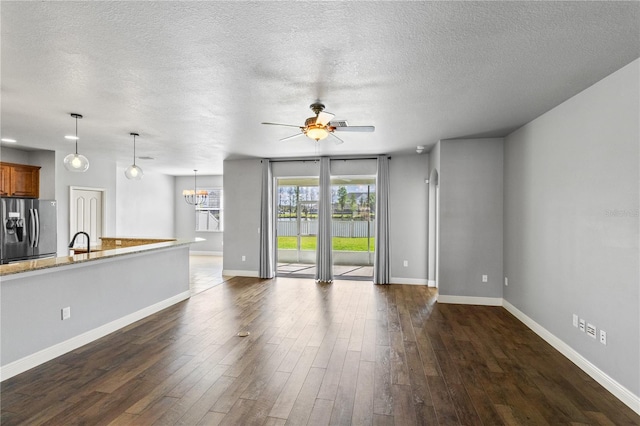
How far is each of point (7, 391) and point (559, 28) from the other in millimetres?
4892

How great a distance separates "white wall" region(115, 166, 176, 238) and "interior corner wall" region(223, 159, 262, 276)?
3.27 metres

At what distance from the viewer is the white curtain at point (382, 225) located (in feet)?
21.8

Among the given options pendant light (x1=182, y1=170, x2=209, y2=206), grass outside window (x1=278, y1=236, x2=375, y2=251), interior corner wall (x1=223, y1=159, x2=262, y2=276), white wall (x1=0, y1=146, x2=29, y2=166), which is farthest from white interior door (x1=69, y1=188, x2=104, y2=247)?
grass outside window (x1=278, y1=236, x2=375, y2=251)

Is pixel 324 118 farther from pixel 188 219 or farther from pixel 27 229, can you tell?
pixel 188 219

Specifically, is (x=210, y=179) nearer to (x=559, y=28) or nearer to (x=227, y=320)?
(x=227, y=320)

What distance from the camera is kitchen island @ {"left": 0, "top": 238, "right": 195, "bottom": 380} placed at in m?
2.83

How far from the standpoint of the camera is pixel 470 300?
17.0 ft

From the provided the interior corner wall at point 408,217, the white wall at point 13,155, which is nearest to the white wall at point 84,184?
the white wall at point 13,155

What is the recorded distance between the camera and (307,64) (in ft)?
8.38

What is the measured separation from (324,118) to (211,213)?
858cm

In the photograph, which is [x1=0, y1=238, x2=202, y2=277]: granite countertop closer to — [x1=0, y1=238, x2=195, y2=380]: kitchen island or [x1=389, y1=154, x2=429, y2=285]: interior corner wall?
[x1=0, y1=238, x2=195, y2=380]: kitchen island

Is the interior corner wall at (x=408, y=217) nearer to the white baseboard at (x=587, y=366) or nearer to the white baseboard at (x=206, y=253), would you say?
the white baseboard at (x=587, y=366)

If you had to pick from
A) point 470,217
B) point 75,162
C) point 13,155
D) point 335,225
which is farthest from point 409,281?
point 13,155

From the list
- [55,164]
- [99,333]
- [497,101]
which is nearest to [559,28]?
[497,101]
